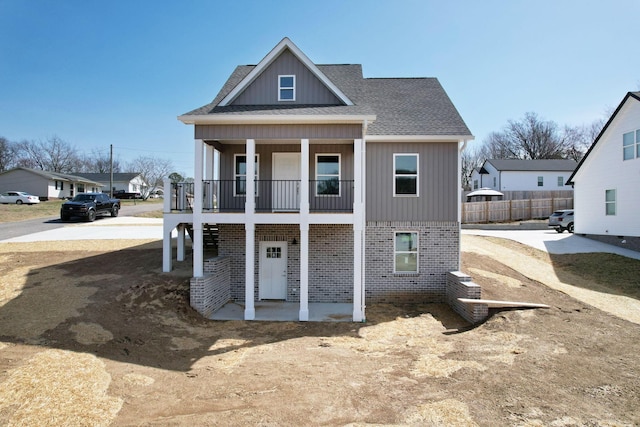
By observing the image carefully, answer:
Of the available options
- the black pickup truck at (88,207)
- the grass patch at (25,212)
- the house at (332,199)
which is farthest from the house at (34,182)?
the house at (332,199)

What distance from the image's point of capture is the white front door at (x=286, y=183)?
12.9 meters

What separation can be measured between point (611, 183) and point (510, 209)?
12963 mm

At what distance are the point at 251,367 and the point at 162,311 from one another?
4.27 metres

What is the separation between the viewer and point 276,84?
40.8 ft

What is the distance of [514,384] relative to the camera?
6.19 m

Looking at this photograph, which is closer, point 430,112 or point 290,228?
point 290,228

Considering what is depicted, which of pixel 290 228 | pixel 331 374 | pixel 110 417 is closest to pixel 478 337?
pixel 331 374

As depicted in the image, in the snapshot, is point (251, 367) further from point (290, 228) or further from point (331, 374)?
point (290, 228)

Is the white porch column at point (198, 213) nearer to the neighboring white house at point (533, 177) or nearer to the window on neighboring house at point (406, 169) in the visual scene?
the window on neighboring house at point (406, 169)

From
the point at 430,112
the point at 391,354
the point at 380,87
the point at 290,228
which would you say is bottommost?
the point at 391,354

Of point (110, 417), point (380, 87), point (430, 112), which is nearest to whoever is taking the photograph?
point (110, 417)

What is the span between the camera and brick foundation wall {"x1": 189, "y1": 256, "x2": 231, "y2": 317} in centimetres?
1076

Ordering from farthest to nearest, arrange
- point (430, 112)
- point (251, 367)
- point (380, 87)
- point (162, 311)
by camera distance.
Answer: point (380, 87) < point (430, 112) < point (162, 311) < point (251, 367)

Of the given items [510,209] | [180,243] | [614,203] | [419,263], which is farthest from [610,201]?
[180,243]
